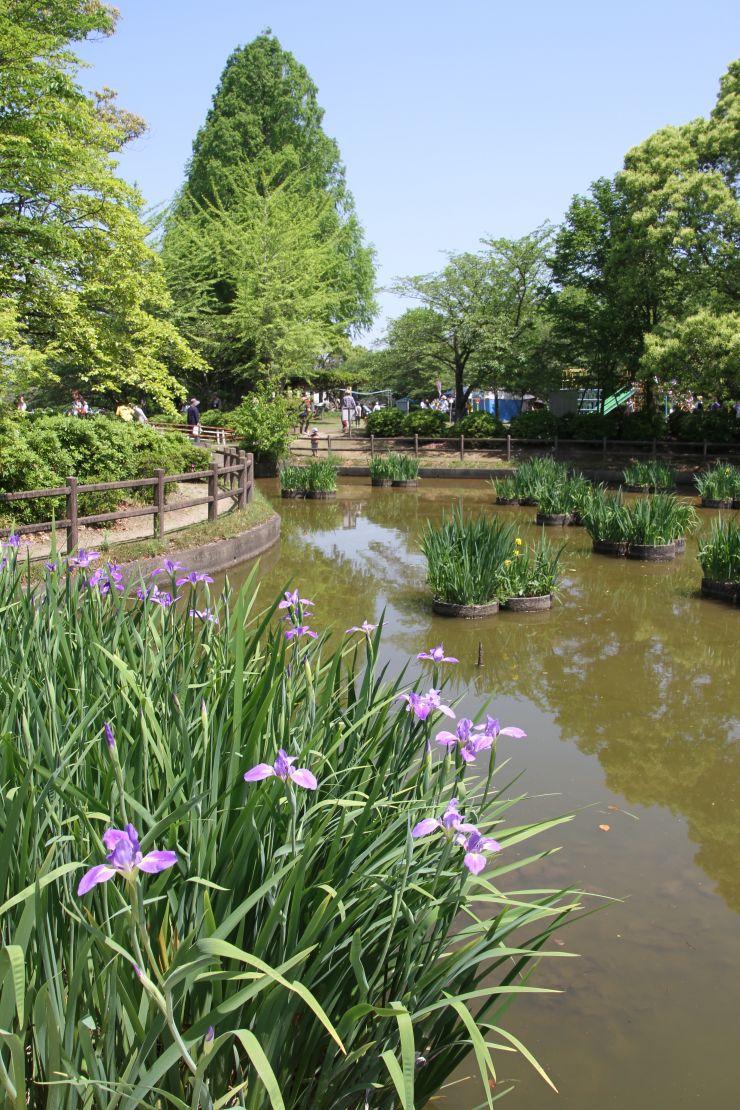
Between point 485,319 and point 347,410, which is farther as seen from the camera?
point 347,410

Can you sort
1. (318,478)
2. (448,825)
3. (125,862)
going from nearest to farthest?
(125,862), (448,825), (318,478)

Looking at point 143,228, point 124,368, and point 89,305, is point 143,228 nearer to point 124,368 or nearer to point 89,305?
point 89,305

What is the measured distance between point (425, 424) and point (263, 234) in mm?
10246

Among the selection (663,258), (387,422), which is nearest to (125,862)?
(663,258)

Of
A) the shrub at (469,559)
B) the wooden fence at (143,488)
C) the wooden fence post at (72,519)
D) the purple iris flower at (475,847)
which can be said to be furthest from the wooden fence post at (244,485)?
the purple iris flower at (475,847)

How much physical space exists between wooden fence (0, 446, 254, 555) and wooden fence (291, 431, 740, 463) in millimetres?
12071

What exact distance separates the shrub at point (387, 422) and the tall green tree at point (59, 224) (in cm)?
1714

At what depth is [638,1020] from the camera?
3.19 meters

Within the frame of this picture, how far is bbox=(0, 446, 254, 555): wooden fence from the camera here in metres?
9.62

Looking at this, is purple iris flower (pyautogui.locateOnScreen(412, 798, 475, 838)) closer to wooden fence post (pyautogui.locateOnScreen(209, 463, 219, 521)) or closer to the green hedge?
the green hedge

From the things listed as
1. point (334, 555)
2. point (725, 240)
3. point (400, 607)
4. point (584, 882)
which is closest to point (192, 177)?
point (725, 240)

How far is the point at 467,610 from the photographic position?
9266 mm

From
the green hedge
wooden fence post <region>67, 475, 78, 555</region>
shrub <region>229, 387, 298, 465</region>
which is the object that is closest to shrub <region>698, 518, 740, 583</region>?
wooden fence post <region>67, 475, 78, 555</region>

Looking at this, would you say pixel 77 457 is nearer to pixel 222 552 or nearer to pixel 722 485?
pixel 222 552
